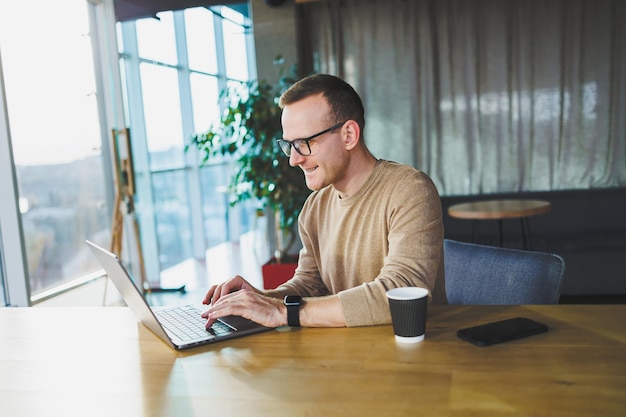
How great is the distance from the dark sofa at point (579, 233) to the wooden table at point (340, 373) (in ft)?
10.3

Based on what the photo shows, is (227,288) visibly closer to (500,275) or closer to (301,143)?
(301,143)

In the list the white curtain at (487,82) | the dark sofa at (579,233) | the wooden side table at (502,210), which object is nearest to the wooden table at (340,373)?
the wooden side table at (502,210)

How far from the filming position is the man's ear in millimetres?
1774

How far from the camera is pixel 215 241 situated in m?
7.95

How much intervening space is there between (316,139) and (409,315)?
0.66m

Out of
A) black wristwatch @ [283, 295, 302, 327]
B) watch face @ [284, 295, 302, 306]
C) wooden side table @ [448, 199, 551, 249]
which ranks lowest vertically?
wooden side table @ [448, 199, 551, 249]

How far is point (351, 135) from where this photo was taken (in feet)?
5.85

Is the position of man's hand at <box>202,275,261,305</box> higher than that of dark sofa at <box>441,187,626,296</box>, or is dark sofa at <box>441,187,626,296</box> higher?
man's hand at <box>202,275,261,305</box>

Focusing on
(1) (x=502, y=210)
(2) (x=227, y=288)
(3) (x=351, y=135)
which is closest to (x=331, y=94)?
(3) (x=351, y=135)

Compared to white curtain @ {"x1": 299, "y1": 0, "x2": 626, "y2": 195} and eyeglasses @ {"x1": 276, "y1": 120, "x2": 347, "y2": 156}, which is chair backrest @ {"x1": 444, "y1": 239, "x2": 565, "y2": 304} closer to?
eyeglasses @ {"x1": 276, "y1": 120, "x2": 347, "y2": 156}

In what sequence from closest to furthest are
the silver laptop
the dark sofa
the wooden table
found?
the wooden table
the silver laptop
the dark sofa

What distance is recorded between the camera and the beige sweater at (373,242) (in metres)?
1.47

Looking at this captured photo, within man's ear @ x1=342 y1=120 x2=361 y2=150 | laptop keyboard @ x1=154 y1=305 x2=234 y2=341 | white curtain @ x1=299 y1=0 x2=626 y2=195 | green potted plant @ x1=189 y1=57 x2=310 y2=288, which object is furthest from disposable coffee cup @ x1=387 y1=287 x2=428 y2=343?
white curtain @ x1=299 y1=0 x2=626 y2=195

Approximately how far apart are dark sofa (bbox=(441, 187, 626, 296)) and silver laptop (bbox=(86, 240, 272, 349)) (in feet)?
11.3
